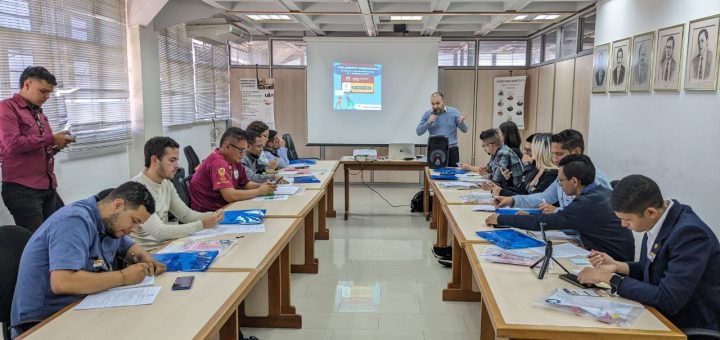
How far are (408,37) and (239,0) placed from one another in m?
3.12

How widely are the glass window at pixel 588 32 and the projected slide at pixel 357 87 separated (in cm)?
309

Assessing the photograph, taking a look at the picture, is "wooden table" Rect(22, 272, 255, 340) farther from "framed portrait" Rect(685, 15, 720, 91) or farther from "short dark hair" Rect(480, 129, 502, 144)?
"framed portrait" Rect(685, 15, 720, 91)

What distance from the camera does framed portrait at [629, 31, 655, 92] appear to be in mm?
4793

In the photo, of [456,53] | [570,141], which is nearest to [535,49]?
[456,53]

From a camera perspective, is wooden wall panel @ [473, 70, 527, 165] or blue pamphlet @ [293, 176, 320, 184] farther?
wooden wall panel @ [473, 70, 527, 165]

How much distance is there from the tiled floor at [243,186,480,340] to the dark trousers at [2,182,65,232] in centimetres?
161

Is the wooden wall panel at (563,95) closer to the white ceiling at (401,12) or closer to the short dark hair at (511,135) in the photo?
the white ceiling at (401,12)

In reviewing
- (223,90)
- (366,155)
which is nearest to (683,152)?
(366,155)

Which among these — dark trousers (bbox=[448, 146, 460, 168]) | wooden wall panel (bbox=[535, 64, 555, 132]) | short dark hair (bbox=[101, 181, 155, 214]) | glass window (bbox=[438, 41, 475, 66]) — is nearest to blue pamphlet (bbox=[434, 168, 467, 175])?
dark trousers (bbox=[448, 146, 460, 168])

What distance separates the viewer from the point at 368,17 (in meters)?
7.11

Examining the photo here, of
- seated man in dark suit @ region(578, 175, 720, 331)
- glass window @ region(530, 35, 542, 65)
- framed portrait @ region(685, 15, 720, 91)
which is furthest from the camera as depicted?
glass window @ region(530, 35, 542, 65)

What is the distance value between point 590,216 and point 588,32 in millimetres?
4616

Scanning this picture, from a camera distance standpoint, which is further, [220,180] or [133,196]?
[220,180]

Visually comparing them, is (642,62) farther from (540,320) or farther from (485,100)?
(485,100)
